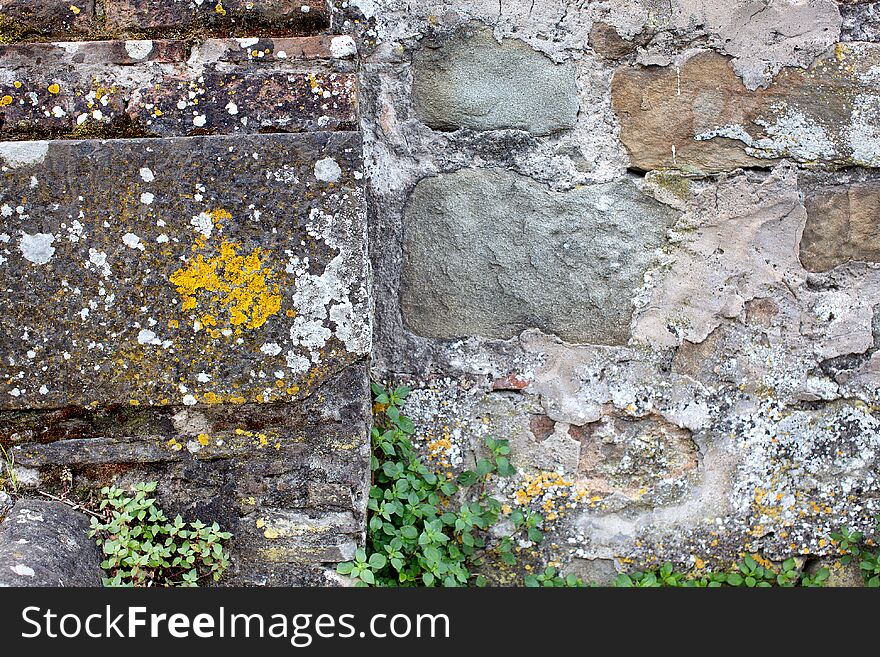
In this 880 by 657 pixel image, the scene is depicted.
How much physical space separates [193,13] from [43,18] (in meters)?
0.29

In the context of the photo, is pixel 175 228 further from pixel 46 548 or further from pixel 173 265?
pixel 46 548

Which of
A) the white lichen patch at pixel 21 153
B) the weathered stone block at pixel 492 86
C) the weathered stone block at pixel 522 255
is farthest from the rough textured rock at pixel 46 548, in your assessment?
the weathered stone block at pixel 492 86

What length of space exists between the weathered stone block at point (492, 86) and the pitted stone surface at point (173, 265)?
1.12 feet

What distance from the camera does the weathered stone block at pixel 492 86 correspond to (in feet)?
5.51

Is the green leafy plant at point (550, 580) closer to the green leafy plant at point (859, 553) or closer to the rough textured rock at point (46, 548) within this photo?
the green leafy plant at point (859, 553)

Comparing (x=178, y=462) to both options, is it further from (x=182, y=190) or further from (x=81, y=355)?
(x=182, y=190)

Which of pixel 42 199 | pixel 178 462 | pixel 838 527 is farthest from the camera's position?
pixel 838 527

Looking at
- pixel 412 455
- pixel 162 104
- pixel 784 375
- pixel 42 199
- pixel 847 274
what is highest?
pixel 162 104

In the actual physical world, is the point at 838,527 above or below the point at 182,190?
below

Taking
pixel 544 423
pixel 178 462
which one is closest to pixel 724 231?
pixel 544 423

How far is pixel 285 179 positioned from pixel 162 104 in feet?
0.93

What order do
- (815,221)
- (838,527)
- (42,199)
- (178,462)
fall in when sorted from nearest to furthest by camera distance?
(42,199), (178,462), (815,221), (838,527)

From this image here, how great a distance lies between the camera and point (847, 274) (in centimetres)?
176

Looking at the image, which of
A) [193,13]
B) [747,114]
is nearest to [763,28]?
[747,114]
